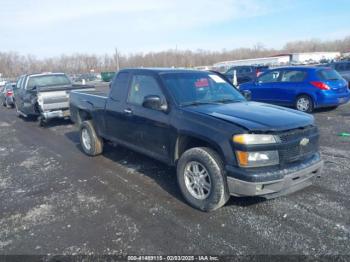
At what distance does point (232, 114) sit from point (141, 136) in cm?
168

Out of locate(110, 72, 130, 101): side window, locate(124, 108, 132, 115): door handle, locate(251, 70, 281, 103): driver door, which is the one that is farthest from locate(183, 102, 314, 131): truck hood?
locate(251, 70, 281, 103): driver door

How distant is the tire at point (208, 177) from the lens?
3735 mm

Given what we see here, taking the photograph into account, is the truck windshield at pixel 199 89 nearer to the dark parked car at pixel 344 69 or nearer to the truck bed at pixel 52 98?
the truck bed at pixel 52 98

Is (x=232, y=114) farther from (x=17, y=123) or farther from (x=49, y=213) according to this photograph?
(x=17, y=123)


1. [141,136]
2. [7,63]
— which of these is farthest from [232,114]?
[7,63]

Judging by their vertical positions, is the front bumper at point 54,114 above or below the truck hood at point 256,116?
below

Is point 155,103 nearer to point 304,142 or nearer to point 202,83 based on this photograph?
point 202,83

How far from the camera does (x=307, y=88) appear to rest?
1047 centimetres

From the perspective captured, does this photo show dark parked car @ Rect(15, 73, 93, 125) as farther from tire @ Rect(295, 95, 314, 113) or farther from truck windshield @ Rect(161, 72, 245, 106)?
tire @ Rect(295, 95, 314, 113)

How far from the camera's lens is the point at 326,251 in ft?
10.1

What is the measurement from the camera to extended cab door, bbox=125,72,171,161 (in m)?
4.53

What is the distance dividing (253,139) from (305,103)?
8.11 meters

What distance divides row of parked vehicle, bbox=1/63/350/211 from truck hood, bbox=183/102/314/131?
12 mm

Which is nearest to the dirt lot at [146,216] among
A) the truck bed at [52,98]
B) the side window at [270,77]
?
the truck bed at [52,98]
